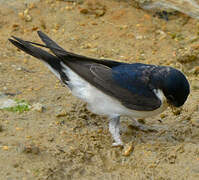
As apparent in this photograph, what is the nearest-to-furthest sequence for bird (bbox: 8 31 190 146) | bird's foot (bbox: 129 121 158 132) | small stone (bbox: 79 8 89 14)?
bird (bbox: 8 31 190 146) → bird's foot (bbox: 129 121 158 132) → small stone (bbox: 79 8 89 14)

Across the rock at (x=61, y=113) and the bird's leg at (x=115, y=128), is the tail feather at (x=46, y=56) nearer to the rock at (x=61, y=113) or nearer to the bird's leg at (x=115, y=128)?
the rock at (x=61, y=113)

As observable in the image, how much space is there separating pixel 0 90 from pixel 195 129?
2335mm

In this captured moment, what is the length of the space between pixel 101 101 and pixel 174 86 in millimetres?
818

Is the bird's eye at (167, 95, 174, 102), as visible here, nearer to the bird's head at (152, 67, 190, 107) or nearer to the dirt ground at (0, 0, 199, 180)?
the bird's head at (152, 67, 190, 107)

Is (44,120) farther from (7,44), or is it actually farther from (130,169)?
(7,44)

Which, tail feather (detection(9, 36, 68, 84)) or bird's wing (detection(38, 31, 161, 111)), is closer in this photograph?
bird's wing (detection(38, 31, 161, 111))

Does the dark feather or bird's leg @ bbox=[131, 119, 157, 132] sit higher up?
the dark feather

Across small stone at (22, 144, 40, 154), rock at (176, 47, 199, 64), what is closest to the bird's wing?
small stone at (22, 144, 40, 154)

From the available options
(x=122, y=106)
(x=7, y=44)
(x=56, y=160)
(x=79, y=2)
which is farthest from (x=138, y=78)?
(x=79, y=2)

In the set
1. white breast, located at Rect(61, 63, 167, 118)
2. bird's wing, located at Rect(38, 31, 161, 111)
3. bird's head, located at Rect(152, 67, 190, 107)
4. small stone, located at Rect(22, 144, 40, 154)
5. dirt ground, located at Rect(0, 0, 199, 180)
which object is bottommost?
dirt ground, located at Rect(0, 0, 199, 180)

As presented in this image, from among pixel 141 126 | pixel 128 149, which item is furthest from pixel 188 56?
pixel 128 149

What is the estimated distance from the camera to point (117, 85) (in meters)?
4.62

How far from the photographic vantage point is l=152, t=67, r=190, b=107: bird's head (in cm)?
431

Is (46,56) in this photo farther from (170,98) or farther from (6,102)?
(170,98)
